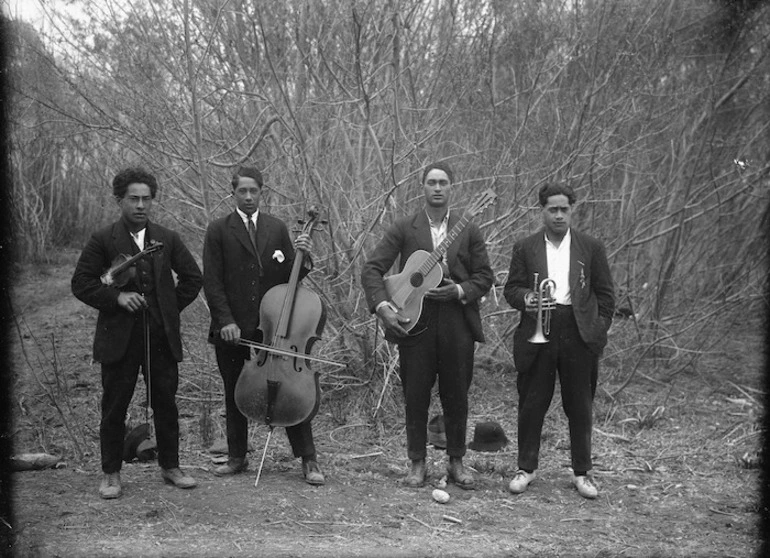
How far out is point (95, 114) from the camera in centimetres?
776

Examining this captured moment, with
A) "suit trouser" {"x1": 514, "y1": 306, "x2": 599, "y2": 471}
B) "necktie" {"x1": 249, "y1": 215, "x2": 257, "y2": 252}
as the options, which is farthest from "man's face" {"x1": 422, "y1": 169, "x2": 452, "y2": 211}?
"necktie" {"x1": 249, "y1": 215, "x2": 257, "y2": 252}

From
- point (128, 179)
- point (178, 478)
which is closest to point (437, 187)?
point (128, 179)

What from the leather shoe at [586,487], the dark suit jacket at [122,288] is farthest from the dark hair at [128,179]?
the leather shoe at [586,487]

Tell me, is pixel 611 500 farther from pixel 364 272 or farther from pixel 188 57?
pixel 188 57

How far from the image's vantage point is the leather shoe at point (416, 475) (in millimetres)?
5574

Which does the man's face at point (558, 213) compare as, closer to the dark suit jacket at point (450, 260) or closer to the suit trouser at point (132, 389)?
the dark suit jacket at point (450, 260)

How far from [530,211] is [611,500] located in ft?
11.1

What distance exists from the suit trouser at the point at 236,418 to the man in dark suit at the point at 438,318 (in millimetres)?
661

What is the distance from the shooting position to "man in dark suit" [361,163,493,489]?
541 centimetres

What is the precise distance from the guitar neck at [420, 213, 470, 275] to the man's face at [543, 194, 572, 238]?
1.77 ft

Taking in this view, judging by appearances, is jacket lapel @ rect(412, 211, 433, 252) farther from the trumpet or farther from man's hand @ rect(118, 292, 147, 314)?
man's hand @ rect(118, 292, 147, 314)

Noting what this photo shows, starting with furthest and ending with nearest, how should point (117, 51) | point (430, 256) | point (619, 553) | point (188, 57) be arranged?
point (117, 51), point (188, 57), point (430, 256), point (619, 553)

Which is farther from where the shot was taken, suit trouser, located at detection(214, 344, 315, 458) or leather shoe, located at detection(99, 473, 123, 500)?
suit trouser, located at detection(214, 344, 315, 458)

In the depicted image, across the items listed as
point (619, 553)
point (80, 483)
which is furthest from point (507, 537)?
point (80, 483)
